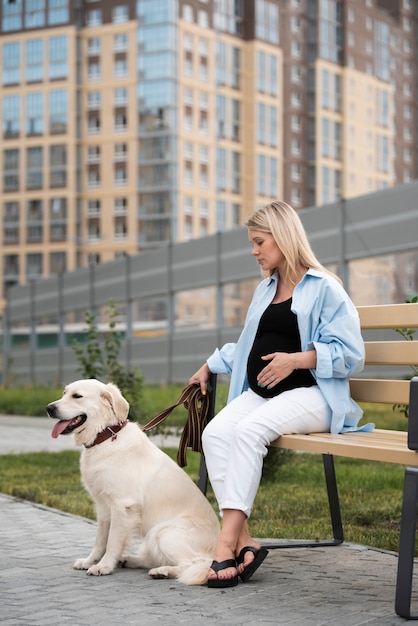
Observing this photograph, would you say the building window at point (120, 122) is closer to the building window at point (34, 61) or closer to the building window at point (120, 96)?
the building window at point (120, 96)

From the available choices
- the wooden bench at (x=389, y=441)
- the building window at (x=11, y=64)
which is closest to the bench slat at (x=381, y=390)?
the wooden bench at (x=389, y=441)

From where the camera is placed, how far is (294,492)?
8391 millimetres

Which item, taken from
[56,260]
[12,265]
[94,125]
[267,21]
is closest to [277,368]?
[56,260]

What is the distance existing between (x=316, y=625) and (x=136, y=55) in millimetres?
87344

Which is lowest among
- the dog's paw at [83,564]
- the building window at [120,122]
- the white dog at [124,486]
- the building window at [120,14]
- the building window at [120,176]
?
the dog's paw at [83,564]

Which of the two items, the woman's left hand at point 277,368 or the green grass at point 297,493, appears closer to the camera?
the woman's left hand at point 277,368

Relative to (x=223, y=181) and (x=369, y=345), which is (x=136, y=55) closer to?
(x=223, y=181)

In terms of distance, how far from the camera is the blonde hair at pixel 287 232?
212 inches

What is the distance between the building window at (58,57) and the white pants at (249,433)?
291 feet

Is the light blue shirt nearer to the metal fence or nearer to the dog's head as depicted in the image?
the dog's head

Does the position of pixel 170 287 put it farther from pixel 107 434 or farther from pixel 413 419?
pixel 413 419

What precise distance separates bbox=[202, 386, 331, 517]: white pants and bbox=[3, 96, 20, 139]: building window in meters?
91.0

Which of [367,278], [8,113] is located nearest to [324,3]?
[8,113]

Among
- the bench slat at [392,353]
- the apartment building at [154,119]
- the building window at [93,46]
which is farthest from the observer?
the building window at [93,46]
